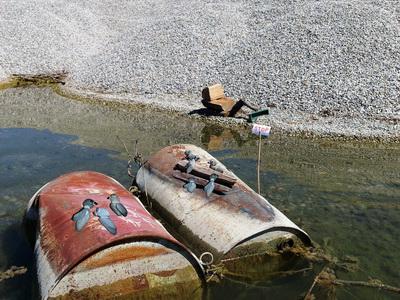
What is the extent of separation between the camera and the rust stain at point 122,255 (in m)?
7.93

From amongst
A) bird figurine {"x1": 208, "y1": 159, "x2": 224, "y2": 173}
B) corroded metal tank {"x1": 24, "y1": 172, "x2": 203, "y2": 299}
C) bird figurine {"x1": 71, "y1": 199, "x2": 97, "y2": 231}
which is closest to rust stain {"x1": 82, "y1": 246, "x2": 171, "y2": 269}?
corroded metal tank {"x1": 24, "y1": 172, "x2": 203, "y2": 299}

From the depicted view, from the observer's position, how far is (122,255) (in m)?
8.15

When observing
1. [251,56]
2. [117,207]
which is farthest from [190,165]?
[251,56]

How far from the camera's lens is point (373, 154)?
1731cm

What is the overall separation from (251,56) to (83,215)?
1965cm

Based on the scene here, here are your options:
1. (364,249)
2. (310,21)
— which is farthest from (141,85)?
(364,249)

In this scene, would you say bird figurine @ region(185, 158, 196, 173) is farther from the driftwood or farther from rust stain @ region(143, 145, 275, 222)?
the driftwood

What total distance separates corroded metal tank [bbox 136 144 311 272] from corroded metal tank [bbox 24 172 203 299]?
3.59ft

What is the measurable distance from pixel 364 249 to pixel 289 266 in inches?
87.8

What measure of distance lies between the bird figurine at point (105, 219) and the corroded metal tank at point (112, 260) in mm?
67

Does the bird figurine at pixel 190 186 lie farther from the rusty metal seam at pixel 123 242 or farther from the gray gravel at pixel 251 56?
the gray gravel at pixel 251 56

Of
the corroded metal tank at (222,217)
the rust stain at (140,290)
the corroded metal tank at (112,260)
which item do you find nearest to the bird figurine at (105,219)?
the corroded metal tank at (112,260)

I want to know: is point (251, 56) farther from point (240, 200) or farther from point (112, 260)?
point (112, 260)

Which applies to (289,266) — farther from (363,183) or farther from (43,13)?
(43,13)
